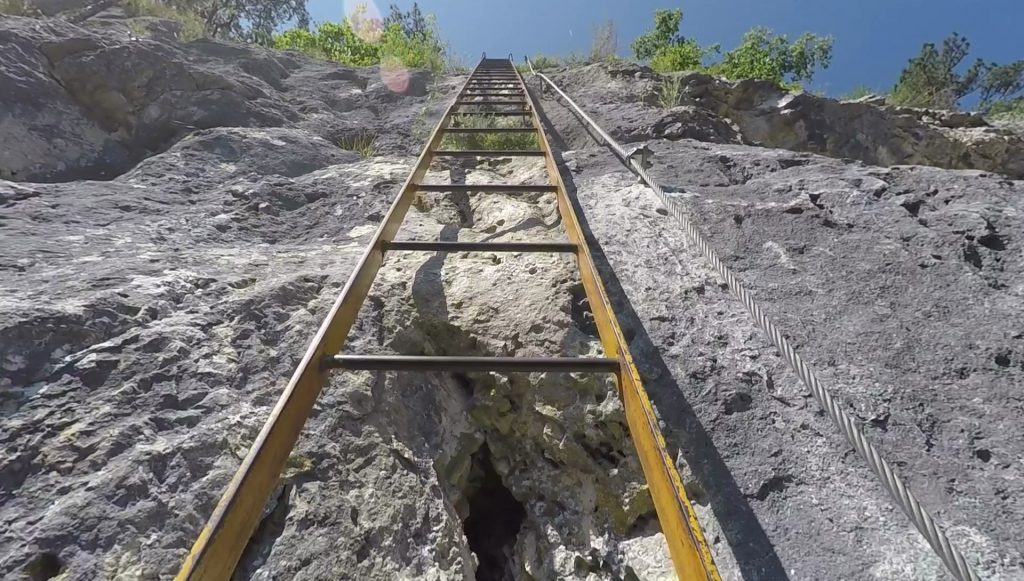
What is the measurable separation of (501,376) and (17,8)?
743cm

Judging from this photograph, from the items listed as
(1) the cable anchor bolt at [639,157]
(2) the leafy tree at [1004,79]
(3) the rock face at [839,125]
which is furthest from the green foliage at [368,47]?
(2) the leafy tree at [1004,79]

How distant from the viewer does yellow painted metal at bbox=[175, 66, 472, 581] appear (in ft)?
2.87

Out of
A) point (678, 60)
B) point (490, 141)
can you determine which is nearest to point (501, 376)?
point (490, 141)

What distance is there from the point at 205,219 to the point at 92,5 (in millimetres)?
7347

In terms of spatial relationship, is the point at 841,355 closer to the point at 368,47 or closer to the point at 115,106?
the point at 115,106

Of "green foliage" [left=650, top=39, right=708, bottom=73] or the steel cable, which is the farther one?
"green foliage" [left=650, top=39, right=708, bottom=73]

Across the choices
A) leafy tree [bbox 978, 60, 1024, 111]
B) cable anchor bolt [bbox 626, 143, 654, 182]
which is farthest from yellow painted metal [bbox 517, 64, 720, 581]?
leafy tree [bbox 978, 60, 1024, 111]

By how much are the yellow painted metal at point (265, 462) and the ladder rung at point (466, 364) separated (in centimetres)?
11

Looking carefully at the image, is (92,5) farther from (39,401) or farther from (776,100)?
(776,100)

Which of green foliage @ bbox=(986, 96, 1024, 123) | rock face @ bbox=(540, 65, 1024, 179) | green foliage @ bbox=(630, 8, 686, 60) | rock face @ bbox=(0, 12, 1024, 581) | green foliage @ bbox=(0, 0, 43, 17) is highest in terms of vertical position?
green foliage @ bbox=(630, 8, 686, 60)

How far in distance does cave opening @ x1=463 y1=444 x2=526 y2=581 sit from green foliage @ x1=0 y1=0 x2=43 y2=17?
7.07m

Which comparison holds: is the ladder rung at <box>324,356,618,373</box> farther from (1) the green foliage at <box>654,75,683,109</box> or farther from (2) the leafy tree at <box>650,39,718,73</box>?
(2) the leafy tree at <box>650,39,718,73</box>

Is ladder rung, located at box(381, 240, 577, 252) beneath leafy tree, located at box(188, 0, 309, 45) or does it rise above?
beneath

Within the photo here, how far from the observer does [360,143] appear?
4.15 metres
